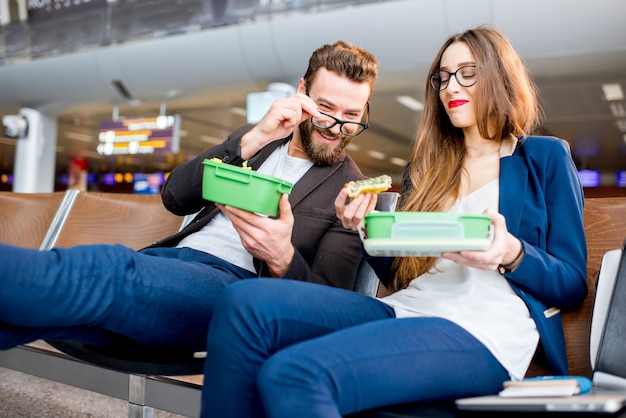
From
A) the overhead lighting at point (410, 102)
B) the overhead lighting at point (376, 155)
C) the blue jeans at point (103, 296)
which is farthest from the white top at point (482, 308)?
the overhead lighting at point (376, 155)

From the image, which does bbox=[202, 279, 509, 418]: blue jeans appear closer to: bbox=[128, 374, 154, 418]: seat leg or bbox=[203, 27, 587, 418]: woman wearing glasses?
bbox=[203, 27, 587, 418]: woman wearing glasses

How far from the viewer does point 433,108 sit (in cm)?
187

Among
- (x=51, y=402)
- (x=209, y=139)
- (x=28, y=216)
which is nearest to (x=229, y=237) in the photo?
(x=51, y=402)

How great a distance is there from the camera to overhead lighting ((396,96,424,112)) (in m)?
10.4

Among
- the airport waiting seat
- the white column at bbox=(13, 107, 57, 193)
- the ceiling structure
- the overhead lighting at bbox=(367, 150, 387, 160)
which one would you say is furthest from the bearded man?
the overhead lighting at bbox=(367, 150, 387, 160)

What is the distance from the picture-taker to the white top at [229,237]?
1.88 meters

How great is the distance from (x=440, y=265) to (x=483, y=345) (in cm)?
30

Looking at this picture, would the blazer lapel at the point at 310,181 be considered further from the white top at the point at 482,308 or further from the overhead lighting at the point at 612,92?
the overhead lighting at the point at 612,92

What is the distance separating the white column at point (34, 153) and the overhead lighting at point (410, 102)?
6.39 m

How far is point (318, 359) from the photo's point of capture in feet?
3.62

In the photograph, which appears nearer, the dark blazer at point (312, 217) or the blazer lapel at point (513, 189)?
the blazer lapel at point (513, 189)

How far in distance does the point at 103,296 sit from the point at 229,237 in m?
0.55

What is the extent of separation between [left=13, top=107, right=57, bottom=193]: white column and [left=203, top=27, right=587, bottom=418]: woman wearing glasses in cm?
1095

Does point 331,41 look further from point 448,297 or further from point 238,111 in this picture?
point 448,297
